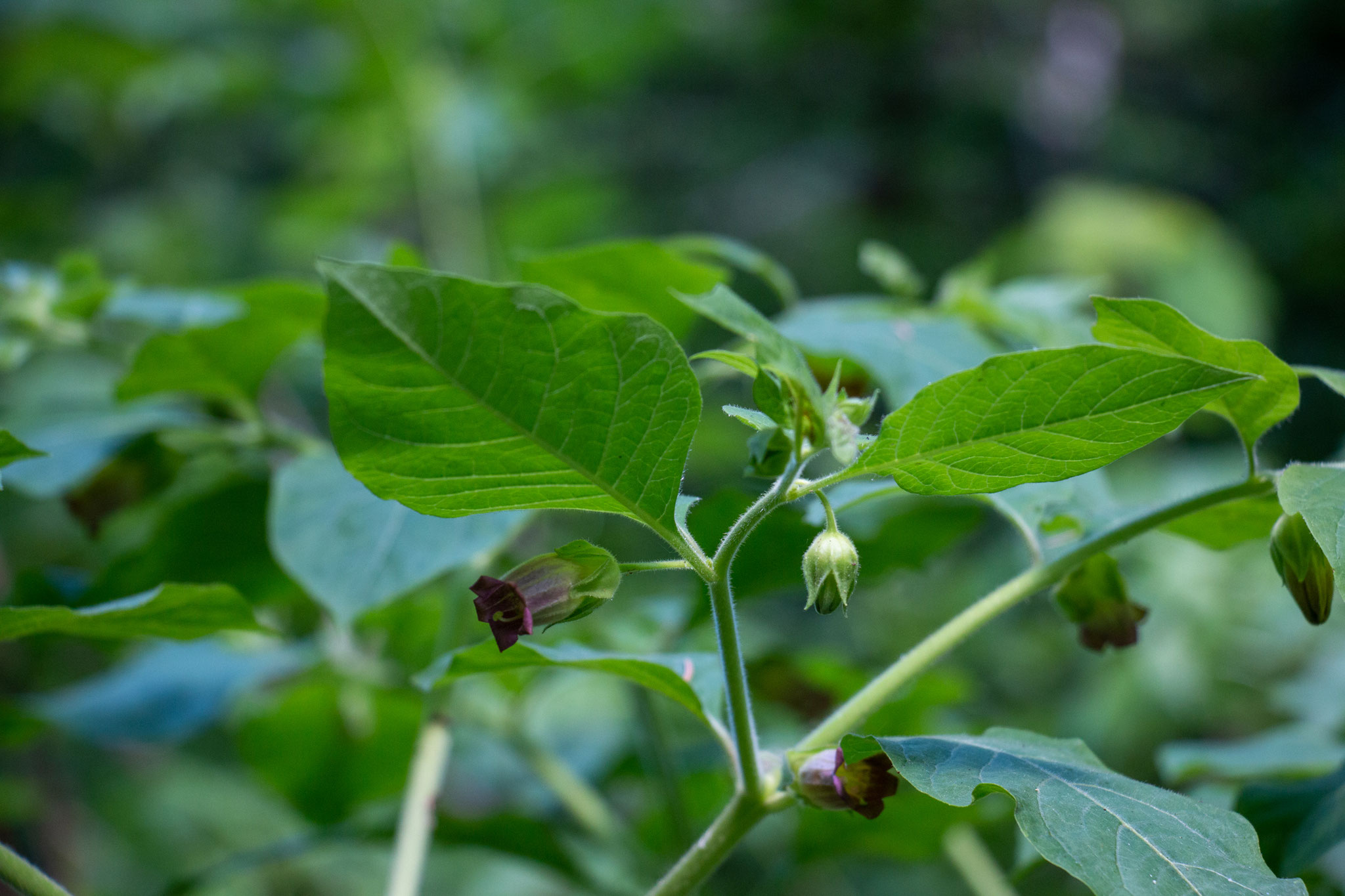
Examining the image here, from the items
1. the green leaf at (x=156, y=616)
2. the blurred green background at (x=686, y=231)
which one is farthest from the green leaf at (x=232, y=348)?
the green leaf at (x=156, y=616)

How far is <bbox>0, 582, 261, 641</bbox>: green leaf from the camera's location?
1.36ft

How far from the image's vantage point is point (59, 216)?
2375 mm

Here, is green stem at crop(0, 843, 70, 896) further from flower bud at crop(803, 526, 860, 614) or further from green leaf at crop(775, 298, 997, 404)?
green leaf at crop(775, 298, 997, 404)

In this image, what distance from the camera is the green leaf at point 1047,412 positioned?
1.05ft

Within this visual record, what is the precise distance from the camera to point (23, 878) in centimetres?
37

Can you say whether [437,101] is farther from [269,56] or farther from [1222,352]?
[1222,352]

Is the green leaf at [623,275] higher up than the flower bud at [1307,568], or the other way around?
the green leaf at [623,275]

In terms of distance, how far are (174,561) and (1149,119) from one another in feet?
16.0

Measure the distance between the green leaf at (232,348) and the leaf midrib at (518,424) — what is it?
0.35 meters

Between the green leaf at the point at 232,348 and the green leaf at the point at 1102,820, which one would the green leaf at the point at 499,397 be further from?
the green leaf at the point at 232,348

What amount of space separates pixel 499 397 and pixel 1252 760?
0.58 meters

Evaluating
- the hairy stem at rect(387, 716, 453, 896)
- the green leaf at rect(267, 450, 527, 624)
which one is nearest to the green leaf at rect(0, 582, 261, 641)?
the green leaf at rect(267, 450, 527, 624)

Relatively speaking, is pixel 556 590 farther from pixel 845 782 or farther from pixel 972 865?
pixel 972 865

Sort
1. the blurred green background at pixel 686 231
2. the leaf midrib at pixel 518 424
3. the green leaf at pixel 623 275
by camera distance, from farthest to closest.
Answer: the blurred green background at pixel 686 231, the green leaf at pixel 623 275, the leaf midrib at pixel 518 424
